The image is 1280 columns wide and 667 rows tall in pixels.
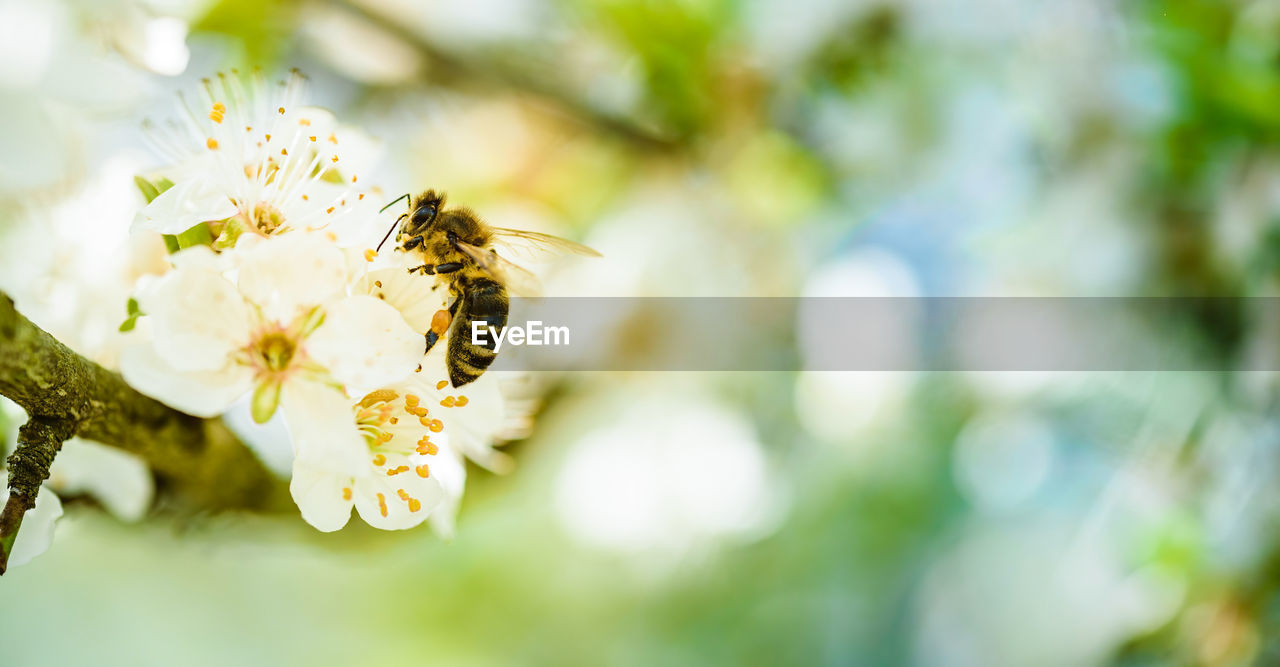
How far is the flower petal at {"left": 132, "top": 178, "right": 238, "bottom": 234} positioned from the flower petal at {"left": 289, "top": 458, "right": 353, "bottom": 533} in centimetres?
8

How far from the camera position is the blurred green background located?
55 centimetres

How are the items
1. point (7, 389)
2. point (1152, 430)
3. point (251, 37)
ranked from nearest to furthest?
point (7, 389) → point (251, 37) → point (1152, 430)

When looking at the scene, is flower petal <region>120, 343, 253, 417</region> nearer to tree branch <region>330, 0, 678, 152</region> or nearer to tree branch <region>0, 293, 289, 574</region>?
tree branch <region>0, 293, 289, 574</region>

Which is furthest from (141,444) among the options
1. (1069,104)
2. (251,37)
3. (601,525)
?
(1069,104)

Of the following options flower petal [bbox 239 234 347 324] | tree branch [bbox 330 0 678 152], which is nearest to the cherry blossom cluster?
flower petal [bbox 239 234 347 324]

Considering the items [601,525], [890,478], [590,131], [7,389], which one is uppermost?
[590,131]

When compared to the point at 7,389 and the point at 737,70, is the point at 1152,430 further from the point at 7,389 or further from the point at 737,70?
the point at 7,389

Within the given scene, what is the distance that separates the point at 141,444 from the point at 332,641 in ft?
4.14

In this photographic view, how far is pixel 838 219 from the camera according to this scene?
3.02 feet

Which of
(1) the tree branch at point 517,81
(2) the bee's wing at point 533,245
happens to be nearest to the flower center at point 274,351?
(2) the bee's wing at point 533,245

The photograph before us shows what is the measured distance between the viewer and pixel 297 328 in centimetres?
25

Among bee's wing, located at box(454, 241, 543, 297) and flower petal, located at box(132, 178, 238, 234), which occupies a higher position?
bee's wing, located at box(454, 241, 543, 297)

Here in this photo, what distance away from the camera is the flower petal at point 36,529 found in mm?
267

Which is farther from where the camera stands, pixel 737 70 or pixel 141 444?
pixel 737 70
